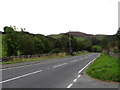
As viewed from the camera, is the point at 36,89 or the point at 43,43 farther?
the point at 43,43

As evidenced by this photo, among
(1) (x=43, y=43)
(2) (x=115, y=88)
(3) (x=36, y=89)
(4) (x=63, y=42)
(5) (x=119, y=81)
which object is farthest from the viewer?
(4) (x=63, y=42)

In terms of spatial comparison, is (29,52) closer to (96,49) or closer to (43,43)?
(43,43)

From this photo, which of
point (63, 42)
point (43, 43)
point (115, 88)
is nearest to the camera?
point (115, 88)

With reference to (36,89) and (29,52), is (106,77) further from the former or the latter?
(29,52)

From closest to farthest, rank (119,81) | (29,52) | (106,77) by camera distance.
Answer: (119,81) < (106,77) < (29,52)

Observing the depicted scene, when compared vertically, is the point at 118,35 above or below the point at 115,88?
above

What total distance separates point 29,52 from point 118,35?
56.4 m

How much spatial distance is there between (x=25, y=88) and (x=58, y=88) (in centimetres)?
145

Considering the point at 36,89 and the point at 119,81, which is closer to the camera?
the point at 36,89

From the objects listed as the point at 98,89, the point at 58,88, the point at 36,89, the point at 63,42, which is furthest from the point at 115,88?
the point at 63,42

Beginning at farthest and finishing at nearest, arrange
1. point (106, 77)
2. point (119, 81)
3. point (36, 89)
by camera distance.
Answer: point (106, 77) → point (119, 81) → point (36, 89)

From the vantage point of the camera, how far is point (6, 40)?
194 ft

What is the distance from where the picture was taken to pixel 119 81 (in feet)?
49.0

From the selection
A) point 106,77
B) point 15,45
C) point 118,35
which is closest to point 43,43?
point 15,45
